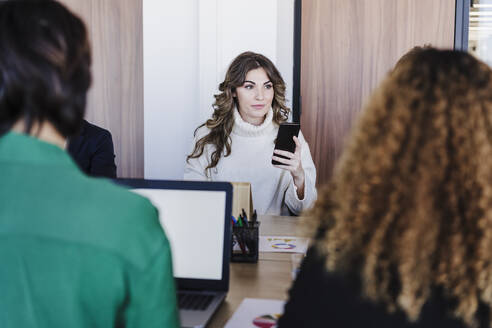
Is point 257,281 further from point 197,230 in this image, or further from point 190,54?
point 190,54

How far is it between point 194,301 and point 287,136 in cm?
123

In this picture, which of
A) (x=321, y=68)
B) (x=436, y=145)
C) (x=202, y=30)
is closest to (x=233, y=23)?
(x=202, y=30)

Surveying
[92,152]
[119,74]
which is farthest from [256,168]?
[119,74]

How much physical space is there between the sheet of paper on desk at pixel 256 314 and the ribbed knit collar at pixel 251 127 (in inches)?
62.2

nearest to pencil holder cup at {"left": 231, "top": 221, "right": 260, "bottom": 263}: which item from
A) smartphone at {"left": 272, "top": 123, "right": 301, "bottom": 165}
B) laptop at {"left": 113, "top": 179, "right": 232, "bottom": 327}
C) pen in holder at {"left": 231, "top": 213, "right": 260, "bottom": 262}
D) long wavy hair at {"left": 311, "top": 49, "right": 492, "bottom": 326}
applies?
pen in holder at {"left": 231, "top": 213, "right": 260, "bottom": 262}

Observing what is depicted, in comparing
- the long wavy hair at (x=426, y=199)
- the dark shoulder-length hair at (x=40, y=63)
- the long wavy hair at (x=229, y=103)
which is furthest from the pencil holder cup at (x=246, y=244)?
the long wavy hair at (x=229, y=103)

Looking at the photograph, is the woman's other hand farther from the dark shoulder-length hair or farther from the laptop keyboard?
the dark shoulder-length hair

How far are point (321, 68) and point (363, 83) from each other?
30 cm

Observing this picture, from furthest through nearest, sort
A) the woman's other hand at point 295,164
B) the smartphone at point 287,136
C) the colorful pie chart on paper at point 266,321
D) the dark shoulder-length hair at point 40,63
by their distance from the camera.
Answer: the woman's other hand at point 295,164, the smartphone at point 287,136, the colorful pie chart on paper at point 266,321, the dark shoulder-length hair at point 40,63

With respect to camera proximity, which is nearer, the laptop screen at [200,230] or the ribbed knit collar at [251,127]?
the laptop screen at [200,230]

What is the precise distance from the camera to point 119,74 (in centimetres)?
328

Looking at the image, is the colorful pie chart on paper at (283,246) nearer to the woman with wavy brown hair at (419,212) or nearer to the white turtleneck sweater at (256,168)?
the white turtleneck sweater at (256,168)

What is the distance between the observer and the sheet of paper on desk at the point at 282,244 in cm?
176

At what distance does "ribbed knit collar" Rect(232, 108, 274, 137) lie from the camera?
277 centimetres
